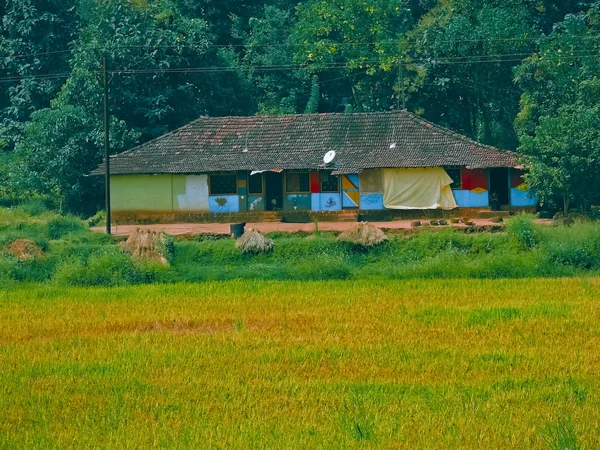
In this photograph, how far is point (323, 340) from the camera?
14.7 meters

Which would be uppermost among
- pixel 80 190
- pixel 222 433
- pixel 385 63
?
pixel 385 63

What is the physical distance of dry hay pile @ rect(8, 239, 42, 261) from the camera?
78.7ft

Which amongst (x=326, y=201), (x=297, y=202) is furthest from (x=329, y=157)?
(x=297, y=202)

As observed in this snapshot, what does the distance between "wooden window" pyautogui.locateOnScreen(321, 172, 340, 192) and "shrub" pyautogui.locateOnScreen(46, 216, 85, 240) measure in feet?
26.1

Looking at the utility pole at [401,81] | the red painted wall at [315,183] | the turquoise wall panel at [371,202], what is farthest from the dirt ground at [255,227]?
the utility pole at [401,81]

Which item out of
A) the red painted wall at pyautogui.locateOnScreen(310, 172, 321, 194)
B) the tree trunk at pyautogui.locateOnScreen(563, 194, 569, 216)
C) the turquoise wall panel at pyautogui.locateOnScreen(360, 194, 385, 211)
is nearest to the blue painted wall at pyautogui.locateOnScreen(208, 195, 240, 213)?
the red painted wall at pyautogui.locateOnScreen(310, 172, 321, 194)

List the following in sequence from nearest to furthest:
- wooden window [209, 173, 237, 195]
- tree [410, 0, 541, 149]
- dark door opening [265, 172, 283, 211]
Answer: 1. wooden window [209, 173, 237, 195]
2. dark door opening [265, 172, 283, 211]
3. tree [410, 0, 541, 149]

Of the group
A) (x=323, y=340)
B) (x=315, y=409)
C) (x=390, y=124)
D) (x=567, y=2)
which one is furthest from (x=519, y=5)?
(x=315, y=409)

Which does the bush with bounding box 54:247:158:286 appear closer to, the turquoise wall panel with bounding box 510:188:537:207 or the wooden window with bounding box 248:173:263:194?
the wooden window with bounding box 248:173:263:194

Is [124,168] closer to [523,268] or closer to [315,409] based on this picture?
[523,268]

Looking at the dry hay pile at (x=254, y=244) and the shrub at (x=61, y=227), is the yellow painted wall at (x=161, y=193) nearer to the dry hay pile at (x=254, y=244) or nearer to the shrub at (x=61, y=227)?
the shrub at (x=61, y=227)

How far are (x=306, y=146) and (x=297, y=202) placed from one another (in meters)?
2.04

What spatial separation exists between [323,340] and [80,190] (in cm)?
2477

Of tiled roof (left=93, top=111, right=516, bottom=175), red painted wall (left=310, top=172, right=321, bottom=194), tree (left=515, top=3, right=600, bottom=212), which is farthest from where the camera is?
red painted wall (left=310, top=172, right=321, bottom=194)
